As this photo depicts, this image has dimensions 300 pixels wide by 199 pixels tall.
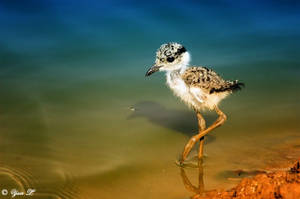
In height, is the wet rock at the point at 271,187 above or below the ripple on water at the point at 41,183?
below

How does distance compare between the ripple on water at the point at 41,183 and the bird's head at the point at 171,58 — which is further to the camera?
the bird's head at the point at 171,58

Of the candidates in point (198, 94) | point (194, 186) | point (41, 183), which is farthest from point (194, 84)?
point (41, 183)

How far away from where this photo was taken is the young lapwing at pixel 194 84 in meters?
4.83

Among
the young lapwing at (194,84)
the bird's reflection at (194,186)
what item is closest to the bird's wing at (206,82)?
the young lapwing at (194,84)

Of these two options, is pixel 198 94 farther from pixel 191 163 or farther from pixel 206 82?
pixel 191 163

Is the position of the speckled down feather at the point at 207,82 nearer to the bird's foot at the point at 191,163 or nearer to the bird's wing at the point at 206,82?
the bird's wing at the point at 206,82

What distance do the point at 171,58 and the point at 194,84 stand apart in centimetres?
50

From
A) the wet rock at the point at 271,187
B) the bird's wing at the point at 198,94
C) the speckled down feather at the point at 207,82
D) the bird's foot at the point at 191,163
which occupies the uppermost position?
the speckled down feather at the point at 207,82

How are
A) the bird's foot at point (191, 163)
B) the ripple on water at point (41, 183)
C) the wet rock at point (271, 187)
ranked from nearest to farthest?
the wet rock at point (271, 187) < the ripple on water at point (41, 183) < the bird's foot at point (191, 163)

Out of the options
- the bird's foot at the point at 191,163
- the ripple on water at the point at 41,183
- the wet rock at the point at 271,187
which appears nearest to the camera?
the wet rock at the point at 271,187

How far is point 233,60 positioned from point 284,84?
1926mm

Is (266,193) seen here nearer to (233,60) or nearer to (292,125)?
(292,125)

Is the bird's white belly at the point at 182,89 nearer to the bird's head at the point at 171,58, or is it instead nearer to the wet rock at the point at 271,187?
the bird's head at the point at 171,58

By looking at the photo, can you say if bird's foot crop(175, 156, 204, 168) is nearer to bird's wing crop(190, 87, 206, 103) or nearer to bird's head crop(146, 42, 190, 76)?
bird's wing crop(190, 87, 206, 103)
